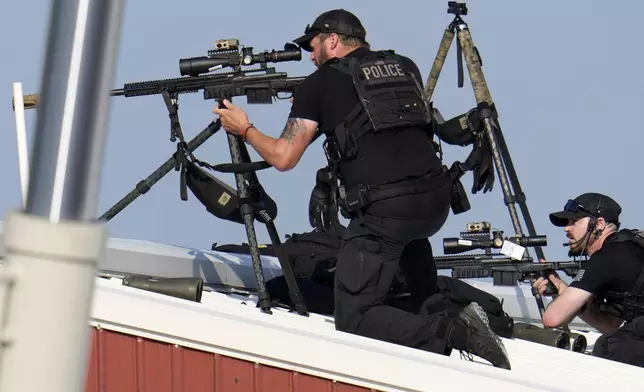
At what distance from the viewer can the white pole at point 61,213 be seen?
2.39 metres

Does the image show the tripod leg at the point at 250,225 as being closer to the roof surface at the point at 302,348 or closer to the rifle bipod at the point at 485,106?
the roof surface at the point at 302,348

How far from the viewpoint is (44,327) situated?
2.41 metres

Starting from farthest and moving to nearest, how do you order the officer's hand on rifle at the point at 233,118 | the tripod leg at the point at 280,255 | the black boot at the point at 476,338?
1. the tripod leg at the point at 280,255
2. the officer's hand on rifle at the point at 233,118
3. the black boot at the point at 476,338

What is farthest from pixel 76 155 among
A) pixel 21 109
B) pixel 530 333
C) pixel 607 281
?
pixel 530 333

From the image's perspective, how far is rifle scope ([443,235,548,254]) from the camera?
9.13 metres

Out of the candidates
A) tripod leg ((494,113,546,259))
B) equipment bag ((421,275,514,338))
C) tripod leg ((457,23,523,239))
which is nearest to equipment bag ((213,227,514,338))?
equipment bag ((421,275,514,338))

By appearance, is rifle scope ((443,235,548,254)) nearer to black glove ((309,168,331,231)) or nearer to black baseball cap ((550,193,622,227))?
black baseball cap ((550,193,622,227))

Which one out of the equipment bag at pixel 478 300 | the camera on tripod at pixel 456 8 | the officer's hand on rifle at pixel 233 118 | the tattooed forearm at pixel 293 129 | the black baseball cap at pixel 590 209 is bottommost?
the equipment bag at pixel 478 300

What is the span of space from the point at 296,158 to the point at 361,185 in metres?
0.36

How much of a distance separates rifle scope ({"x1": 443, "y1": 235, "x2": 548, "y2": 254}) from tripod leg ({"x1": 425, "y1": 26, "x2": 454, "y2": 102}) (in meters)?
2.47

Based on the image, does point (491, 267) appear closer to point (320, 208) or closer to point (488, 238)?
point (488, 238)

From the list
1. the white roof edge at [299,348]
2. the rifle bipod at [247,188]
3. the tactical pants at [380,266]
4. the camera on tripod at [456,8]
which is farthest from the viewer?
the camera on tripod at [456,8]

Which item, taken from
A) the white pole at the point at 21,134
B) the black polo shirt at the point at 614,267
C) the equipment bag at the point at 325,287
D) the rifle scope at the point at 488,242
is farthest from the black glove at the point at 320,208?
the white pole at the point at 21,134

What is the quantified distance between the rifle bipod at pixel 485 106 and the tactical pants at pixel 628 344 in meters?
0.71
